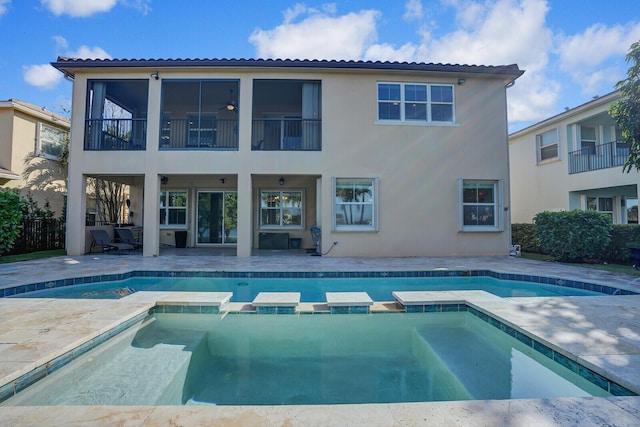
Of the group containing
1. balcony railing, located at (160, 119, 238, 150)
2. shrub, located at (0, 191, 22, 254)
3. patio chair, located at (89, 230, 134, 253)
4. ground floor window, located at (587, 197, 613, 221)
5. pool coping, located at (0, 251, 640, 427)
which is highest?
balcony railing, located at (160, 119, 238, 150)

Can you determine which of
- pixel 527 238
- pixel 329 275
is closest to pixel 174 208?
pixel 329 275

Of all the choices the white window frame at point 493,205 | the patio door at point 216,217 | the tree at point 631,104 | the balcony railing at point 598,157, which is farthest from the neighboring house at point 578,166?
the patio door at point 216,217

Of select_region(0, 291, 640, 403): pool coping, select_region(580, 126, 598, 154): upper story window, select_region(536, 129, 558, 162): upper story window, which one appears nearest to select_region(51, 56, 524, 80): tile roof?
select_region(0, 291, 640, 403): pool coping

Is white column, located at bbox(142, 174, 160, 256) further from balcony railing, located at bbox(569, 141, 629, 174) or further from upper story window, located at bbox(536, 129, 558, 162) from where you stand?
upper story window, located at bbox(536, 129, 558, 162)

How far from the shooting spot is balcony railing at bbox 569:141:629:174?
13.7 meters

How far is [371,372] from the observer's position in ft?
11.7

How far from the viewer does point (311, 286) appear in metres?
7.41

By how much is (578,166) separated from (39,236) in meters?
22.4

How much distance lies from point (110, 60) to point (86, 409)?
38.1 feet

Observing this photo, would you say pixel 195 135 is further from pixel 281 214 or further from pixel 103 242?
pixel 103 242

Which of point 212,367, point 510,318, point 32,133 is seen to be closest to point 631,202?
point 510,318

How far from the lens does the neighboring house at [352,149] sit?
35.7ft

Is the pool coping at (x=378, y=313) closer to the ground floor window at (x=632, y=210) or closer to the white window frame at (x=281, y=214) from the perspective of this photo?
the white window frame at (x=281, y=214)

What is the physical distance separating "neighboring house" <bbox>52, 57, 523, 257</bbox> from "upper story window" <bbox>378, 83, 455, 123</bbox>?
35 millimetres
